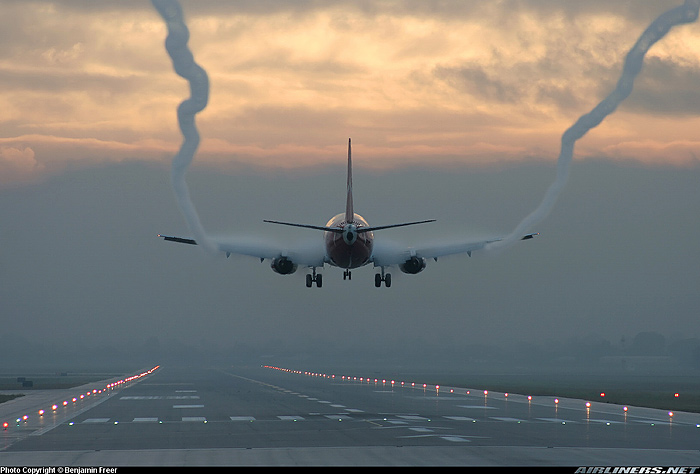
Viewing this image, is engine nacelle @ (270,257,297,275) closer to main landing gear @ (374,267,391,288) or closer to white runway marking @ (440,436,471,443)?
main landing gear @ (374,267,391,288)

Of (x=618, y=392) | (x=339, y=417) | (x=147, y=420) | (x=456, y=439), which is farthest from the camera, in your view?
(x=618, y=392)

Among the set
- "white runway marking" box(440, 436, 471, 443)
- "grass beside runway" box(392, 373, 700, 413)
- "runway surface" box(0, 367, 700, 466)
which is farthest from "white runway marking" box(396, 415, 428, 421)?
"grass beside runway" box(392, 373, 700, 413)

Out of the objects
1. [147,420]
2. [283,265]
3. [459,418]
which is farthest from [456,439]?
[283,265]

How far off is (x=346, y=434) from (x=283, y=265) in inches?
896

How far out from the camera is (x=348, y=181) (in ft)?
273

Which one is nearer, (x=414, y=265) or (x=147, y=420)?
(x=147, y=420)

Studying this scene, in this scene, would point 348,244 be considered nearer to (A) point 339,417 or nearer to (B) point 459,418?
(A) point 339,417

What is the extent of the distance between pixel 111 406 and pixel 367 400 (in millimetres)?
24785

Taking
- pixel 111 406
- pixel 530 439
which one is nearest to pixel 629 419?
pixel 530 439

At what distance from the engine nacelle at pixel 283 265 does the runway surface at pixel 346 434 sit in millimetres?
11131

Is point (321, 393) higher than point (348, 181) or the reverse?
the reverse

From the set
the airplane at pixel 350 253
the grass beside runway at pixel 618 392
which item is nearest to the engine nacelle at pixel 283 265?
the airplane at pixel 350 253

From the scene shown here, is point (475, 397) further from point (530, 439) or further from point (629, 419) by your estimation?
point (530, 439)

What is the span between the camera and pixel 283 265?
7119cm
